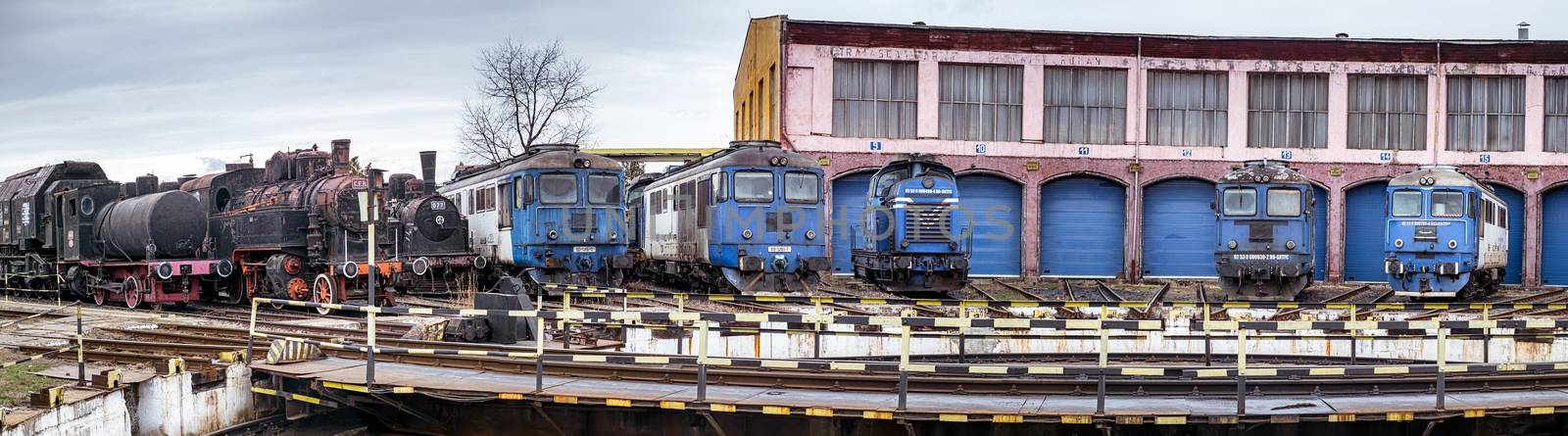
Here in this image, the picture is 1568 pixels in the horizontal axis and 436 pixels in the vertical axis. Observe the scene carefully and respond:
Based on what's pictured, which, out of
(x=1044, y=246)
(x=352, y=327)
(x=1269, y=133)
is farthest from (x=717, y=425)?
(x=1269, y=133)

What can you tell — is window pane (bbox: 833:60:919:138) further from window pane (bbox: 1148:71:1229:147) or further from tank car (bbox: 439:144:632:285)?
tank car (bbox: 439:144:632:285)

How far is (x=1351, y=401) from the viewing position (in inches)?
424

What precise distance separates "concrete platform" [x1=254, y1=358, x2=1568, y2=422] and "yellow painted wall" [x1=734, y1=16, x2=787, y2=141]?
2128 centimetres

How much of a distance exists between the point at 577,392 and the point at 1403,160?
2953 cm

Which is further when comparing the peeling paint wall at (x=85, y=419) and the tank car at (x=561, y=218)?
the tank car at (x=561, y=218)

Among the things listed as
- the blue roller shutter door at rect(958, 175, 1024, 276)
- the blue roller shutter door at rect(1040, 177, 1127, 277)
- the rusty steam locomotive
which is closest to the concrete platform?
the rusty steam locomotive

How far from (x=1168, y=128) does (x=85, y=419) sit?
92.3 ft

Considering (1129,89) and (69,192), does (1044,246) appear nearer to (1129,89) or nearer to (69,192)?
(1129,89)

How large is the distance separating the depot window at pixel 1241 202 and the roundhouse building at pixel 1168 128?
7.55m

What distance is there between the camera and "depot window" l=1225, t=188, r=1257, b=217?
83.7ft

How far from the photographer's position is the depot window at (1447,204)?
24.7 m

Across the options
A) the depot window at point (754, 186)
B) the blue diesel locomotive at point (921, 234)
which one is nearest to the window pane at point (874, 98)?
the blue diesel locomotive at point (921, 234)

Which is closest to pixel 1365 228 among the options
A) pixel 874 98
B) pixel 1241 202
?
pixel 1241 202

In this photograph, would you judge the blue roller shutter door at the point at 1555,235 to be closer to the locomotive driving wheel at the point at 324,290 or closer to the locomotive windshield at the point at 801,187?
the locomotive windshield at the point at 801,187
